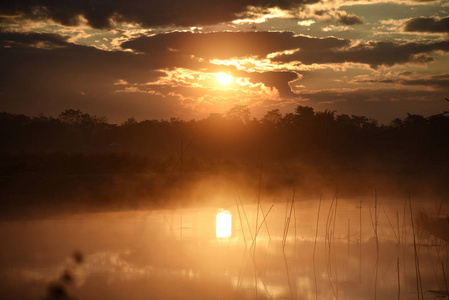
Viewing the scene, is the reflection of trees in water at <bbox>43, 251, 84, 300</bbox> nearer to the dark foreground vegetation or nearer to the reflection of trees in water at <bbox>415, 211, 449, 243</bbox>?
the dark foreground vegetation

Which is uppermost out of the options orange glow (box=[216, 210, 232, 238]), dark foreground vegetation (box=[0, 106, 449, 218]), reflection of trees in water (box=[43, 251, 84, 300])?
dark foreground vegetation (box=[0, 106, 449, 218])

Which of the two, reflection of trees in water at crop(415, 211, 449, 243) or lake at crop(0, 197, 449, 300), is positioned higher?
reflection of trees in water at crop(415, 211, 449, 243)

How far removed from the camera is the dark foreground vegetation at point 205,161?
1664 centimetres

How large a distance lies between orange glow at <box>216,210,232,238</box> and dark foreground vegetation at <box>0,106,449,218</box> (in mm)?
1302

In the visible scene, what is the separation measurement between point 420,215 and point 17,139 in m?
37.2

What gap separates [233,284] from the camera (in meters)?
7.55

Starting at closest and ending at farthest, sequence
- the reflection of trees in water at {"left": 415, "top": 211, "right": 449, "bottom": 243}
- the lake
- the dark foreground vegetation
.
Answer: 1. the lake
2. the reflection of trees in water at {"left": 415, "top": 211, "right": 449, "bottom": 243}
3. the dark foreground vegetation

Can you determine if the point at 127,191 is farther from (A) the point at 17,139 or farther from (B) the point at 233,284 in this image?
(A) the point at 17,139

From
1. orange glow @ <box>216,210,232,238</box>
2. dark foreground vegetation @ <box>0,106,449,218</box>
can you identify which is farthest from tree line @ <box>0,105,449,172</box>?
orange glow @ <box>216,210,232,238</box>

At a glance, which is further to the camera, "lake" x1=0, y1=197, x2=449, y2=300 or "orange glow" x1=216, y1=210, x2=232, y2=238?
"orange glow" x1=216, y1=210, x2=232, y2=238

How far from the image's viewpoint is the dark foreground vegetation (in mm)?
16641

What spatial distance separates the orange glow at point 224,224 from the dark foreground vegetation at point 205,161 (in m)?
1.30

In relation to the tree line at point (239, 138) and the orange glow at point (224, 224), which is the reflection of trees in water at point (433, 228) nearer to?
the orange glow at point (224, 224)

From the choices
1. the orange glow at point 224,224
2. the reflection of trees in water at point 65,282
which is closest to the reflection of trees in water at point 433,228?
the orange glow at point 224,224
